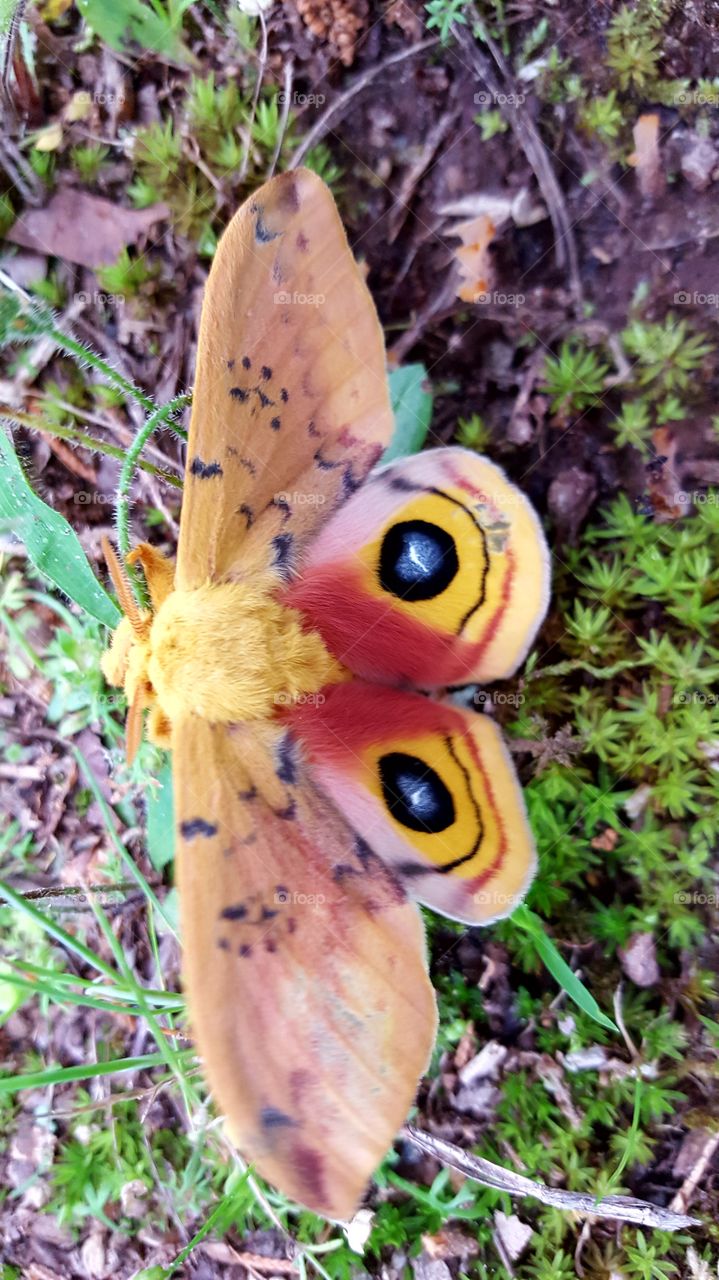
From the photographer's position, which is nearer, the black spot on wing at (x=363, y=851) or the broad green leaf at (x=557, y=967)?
the black spot on wing at (x=363, y=851)

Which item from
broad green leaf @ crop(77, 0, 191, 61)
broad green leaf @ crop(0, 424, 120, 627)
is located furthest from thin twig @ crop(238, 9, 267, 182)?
broad green leaf @ crop(0, 424, 120, 627)

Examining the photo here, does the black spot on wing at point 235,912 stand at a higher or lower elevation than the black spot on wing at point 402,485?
lower

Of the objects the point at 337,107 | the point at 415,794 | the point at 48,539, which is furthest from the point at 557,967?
the point at 337,107

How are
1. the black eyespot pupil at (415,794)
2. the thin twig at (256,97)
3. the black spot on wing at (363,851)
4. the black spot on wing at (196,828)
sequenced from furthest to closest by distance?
the thin twig at (256,97), the black eyespot pupil at (415,794), the black spot on wing at (363,851), the black spot on wing at (196,828)

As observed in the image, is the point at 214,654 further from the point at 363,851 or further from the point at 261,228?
the point at 261,228

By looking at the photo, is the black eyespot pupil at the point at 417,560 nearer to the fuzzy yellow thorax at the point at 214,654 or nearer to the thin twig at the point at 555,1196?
the fuzzy yellow thorax at the point at 214,654

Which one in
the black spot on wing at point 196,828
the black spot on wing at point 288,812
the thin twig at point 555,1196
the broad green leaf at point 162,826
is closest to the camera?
the black spot on wing at point 196,828

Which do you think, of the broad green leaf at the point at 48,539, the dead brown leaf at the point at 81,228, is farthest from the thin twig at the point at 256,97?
the broad green leaf at the point at 48,539

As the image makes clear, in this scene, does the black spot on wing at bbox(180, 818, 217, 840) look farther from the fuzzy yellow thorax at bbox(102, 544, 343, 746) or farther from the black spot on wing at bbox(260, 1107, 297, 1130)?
the black spot on wing at bbox(260, 1107, 297, 1130)
